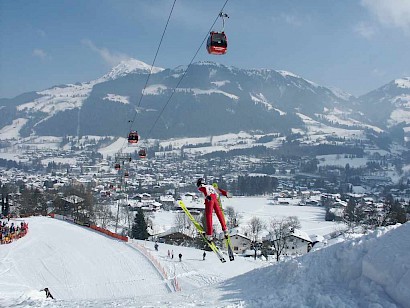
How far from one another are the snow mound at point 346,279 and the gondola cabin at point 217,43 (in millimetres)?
5541

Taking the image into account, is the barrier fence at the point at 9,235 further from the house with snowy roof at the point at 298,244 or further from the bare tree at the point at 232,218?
the bare tree at the point at 232,218

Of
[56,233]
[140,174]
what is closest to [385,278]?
[56,233]

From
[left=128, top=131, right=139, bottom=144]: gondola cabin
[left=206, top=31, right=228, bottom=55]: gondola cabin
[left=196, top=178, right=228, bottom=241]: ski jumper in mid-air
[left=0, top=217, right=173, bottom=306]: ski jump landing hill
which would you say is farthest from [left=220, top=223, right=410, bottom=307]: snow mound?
[left=128, top=131, right=139, bottom=144]: gondola cabin

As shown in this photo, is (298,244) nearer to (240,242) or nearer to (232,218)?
(240,242)

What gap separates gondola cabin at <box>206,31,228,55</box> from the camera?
10273 millimetres

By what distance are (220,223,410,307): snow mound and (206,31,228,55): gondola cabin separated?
5541 millimetres

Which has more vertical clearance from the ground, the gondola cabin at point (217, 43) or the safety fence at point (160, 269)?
the gondola cabin at point (217, 43)

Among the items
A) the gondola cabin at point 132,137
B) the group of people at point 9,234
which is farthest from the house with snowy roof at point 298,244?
the gondola cabin at point 132,137

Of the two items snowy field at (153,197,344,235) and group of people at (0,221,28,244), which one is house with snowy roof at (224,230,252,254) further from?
group of people at (0,221,28,244)

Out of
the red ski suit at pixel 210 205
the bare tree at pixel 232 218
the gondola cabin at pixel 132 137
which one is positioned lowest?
the bare tree at pixel 232 218

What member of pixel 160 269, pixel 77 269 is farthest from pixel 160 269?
pixel 77 269

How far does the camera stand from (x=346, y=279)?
799cm

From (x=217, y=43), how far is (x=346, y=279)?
20.7 ft

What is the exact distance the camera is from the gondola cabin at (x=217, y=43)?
404 inches
